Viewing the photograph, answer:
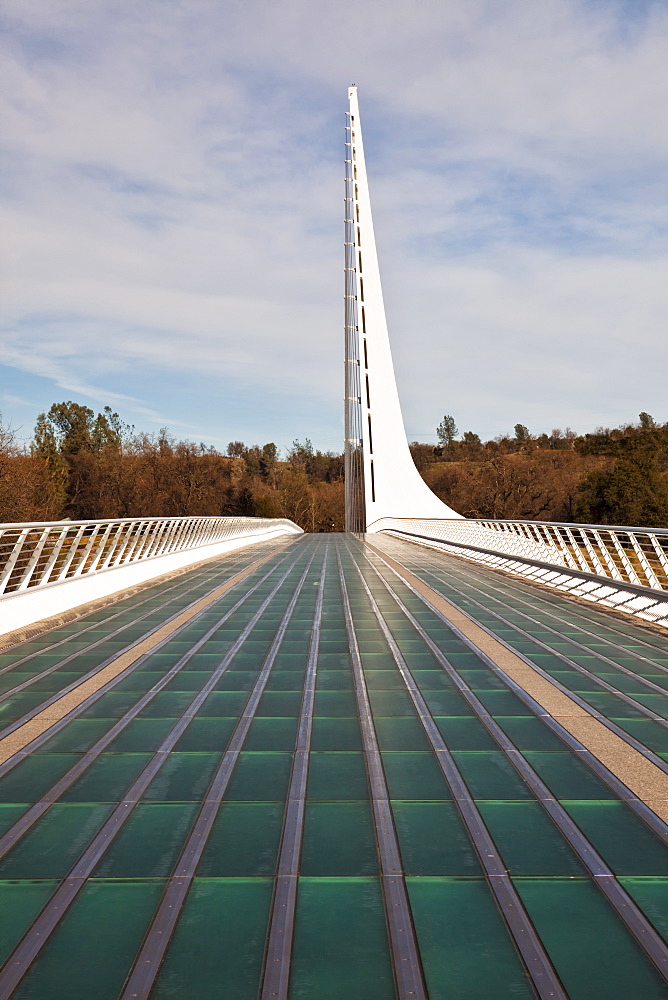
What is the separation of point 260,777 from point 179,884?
1.29m

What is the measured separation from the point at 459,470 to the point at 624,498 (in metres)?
43.6

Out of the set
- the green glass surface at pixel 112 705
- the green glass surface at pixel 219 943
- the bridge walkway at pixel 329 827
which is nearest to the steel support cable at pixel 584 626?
the bridge walkway at pixel 329 827

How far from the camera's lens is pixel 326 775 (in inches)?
181

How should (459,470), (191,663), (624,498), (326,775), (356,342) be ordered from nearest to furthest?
(326,775), (191,663), (356,342), (624,498), (459,470)

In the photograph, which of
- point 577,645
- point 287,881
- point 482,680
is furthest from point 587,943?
point 577,645

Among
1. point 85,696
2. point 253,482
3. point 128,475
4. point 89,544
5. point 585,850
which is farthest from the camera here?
point 253,482

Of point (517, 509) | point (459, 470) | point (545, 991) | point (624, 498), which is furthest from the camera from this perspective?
point (459, 470)

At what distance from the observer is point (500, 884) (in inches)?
130

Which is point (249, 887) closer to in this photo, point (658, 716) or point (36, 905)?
point (36, 905)

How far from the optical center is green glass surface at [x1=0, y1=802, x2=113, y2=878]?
3430 mm

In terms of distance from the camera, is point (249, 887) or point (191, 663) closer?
point (249, 887)

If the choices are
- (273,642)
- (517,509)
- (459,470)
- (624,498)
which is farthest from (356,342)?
(273,642)

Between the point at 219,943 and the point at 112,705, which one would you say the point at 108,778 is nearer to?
the point at 112,705

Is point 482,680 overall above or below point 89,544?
below
